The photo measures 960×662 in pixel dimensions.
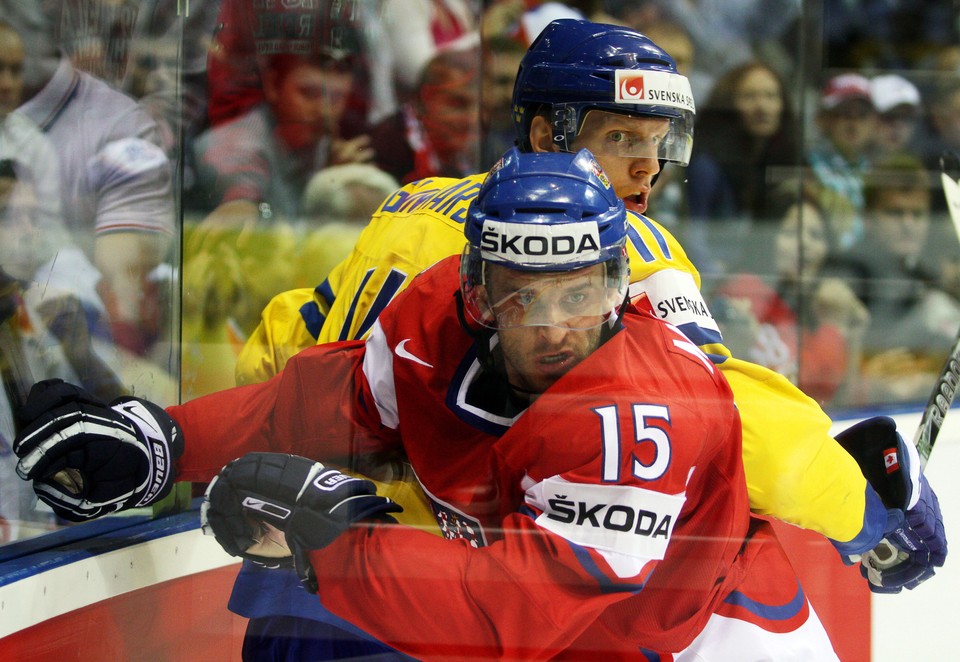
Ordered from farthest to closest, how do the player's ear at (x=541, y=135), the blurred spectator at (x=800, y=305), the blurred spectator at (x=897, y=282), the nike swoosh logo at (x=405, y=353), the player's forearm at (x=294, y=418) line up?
A: the blurred spectator at (x=897, y=282) → the blurred spectator at (x=800, y=305) → the player's ear at (x=541, y=135) → the player's forearm at (x=294, y=418) → the nike swoosh logo at (x=405, y=353)

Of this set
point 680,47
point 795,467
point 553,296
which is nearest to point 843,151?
point 680,47

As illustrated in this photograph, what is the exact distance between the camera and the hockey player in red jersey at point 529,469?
1466mm

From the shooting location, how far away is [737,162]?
2.65 meters

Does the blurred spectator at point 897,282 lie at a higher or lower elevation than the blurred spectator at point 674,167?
lower

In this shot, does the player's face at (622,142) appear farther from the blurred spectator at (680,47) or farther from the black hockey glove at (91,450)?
the black hockey glove at (91,450)

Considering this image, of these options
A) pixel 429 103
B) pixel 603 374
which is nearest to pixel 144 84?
pixel 429 103

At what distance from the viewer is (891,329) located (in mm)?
3002

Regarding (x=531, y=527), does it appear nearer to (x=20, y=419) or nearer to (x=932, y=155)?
(x=20, y=419)

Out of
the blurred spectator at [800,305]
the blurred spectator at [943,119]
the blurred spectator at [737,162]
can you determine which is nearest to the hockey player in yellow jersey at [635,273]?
the blurred spectator at [737,162]

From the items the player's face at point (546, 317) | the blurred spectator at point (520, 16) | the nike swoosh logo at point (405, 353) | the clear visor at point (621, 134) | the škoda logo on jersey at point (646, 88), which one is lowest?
the nike swoosh logo at point (405, 353)

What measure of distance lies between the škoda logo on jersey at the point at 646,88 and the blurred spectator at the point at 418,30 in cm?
45

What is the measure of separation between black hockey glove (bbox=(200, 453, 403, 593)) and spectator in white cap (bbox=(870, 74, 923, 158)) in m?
1.87

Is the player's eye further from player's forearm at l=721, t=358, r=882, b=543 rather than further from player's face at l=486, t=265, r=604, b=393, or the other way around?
player's forearm at l=721, t=358, r=882, b=543

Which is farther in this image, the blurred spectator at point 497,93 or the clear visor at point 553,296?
the blurred spectator at point 497,93
